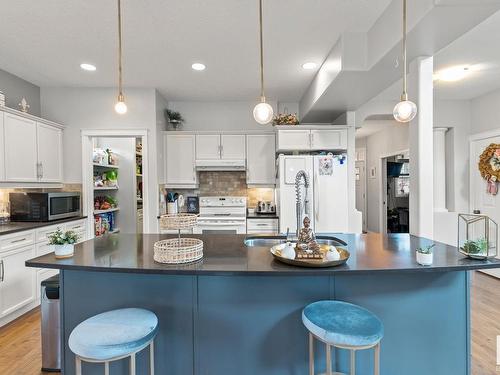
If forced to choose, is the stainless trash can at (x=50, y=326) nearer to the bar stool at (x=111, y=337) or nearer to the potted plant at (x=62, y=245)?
the potted plant at (x=62, y=245)

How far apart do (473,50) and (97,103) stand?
15.0ft

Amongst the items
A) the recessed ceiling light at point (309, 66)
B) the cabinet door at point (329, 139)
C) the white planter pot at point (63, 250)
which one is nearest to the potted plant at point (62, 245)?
the white planter pot at point (63, 250)

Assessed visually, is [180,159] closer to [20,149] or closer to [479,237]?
[20,149]

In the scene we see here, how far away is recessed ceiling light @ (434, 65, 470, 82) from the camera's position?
3.39 meters

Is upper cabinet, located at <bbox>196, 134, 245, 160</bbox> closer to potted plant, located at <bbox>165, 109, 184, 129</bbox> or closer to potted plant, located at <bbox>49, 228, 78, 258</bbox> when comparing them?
potted plant, located at <bbox>165, 109, 184, 129</bbox>

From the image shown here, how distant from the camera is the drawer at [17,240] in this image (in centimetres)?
267

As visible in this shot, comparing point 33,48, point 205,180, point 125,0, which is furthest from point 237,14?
A: point 205,180

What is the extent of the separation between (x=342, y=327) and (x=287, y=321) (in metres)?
0.38

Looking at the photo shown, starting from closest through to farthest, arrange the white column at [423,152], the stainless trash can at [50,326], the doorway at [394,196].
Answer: the stainless trash can at [50,326] < the white column at [423,152] < the doorway at [394,196]

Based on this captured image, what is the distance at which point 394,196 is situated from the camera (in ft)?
22.7

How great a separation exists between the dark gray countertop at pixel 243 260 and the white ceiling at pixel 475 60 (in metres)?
2.04

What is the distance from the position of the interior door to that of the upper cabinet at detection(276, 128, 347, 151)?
227 cm

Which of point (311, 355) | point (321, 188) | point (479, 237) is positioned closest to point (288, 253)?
point (311, 355)

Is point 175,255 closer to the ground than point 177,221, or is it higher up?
closer to the ground
